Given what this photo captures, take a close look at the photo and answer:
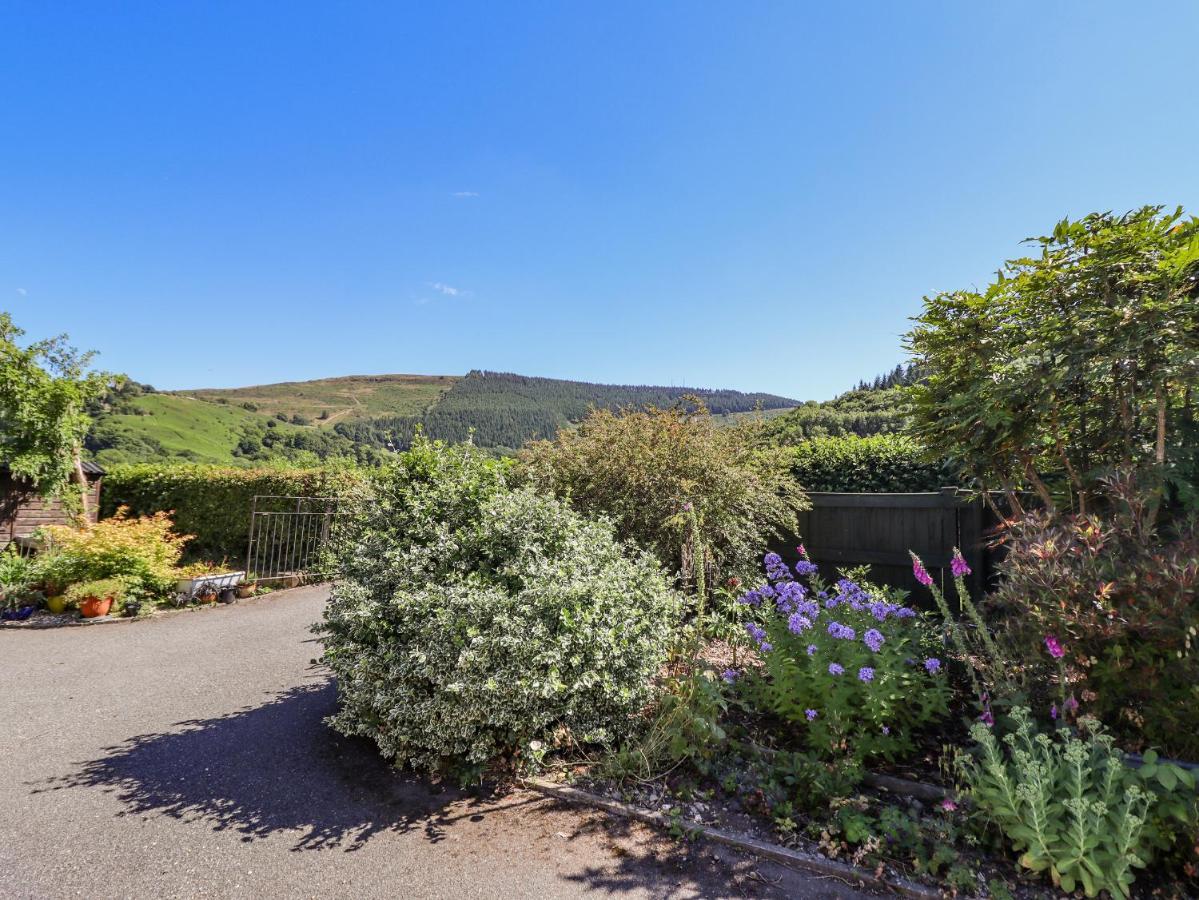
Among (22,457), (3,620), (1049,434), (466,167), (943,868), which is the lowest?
(3,620)

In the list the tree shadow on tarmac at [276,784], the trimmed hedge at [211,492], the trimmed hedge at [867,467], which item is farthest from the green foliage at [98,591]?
the trimmed hedge at [867,467]

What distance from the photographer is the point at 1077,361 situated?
131 inches

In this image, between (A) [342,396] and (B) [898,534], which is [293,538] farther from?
(A) [342,396]

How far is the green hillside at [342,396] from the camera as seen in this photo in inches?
3098

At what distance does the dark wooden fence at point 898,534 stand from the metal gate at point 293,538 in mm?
7706

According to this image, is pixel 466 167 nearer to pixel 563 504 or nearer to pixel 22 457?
pixel 563 504

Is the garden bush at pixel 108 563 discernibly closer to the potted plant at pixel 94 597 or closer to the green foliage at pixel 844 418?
the potted plant at pixel 94 597

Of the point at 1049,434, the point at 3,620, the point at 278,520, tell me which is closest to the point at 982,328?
the point at 1049,434

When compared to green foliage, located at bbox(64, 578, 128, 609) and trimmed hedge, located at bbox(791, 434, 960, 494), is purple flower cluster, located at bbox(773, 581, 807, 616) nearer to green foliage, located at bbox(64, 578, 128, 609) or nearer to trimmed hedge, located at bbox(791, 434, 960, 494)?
trimmed hedge, located at bbox(791, 434, 960, 494)

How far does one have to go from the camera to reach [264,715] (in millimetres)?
3936

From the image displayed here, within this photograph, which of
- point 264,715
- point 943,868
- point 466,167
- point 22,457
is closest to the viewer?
point 943,868

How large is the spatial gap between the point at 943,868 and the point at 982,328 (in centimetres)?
329

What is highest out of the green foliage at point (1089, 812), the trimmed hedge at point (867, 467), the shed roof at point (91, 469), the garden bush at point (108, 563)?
the trimmed hedge at point (867, 467)

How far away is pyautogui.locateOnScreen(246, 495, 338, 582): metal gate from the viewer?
926cm
